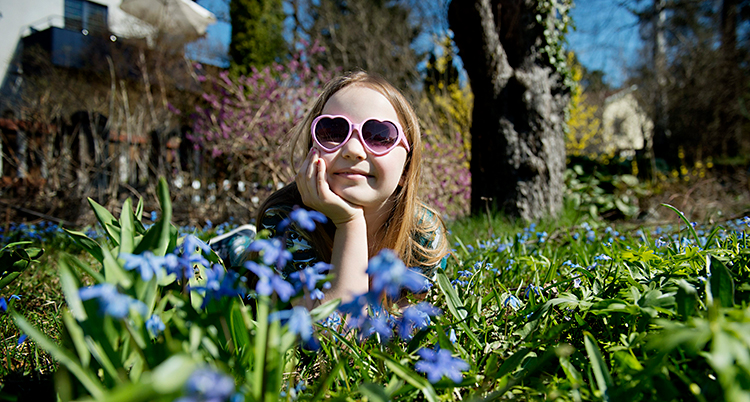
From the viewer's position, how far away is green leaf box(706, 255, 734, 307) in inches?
41.2

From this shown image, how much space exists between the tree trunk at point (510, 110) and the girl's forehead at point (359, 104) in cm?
266

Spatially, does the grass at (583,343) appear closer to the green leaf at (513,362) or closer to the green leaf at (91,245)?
the green leaf at (513,362)

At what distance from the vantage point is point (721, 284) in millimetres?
1067

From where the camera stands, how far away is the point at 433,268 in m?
2.12

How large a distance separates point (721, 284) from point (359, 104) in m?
1.38

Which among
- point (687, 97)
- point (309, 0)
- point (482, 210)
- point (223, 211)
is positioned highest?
point (309, 0)

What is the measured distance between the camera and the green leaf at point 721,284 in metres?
1.05

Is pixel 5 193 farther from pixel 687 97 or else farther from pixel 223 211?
pixel 687 97

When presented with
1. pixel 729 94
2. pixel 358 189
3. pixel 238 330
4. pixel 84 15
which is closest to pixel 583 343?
pixel 358 189

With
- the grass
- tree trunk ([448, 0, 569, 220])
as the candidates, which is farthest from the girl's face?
tree trunk ([448, 0, 569, 220])

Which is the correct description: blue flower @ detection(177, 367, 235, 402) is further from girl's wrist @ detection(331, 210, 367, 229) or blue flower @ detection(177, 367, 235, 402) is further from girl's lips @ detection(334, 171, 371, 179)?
girl's lips @ detection(334, 171, 371, 179)

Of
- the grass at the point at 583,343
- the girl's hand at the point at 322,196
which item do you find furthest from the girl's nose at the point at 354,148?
the grass at the point at 583,343

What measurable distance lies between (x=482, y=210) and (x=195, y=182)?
3.72 meters

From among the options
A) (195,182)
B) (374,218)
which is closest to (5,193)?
(195,182)
